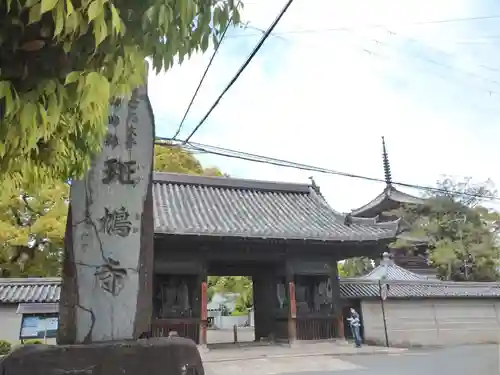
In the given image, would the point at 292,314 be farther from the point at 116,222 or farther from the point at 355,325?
the point at 116,222

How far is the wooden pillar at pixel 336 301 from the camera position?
1432 centimetres

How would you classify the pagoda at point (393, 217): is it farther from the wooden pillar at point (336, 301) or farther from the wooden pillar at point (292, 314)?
the wooden pillar at point (292, 314)

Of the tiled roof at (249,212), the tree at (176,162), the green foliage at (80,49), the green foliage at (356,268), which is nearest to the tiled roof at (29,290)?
the tiled roof at (249,212)

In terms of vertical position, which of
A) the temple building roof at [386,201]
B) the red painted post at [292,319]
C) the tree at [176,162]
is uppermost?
the tree at [176,162]

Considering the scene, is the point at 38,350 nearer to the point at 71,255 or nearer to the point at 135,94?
the point at 71,255

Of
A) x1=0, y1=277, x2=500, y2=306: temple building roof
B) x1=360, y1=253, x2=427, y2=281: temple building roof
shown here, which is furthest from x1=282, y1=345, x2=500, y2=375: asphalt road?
x1=360, y1=253, x2=427, y2=281: temple building roof

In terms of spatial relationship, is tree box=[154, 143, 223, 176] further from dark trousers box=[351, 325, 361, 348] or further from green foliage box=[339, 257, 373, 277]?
dark trousers box=[351, 325, 361, 348]

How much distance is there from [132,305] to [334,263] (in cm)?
1211

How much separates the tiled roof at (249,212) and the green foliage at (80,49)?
32.6 feet

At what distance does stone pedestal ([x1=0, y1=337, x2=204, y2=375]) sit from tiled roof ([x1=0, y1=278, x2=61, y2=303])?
11024mm

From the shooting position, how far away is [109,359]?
308cm

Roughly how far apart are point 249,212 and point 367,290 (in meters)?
5.42

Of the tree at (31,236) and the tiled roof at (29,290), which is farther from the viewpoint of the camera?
the tree at (31,236)

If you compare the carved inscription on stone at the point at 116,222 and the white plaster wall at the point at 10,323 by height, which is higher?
the carved inscription on stone at the point at 116,222
